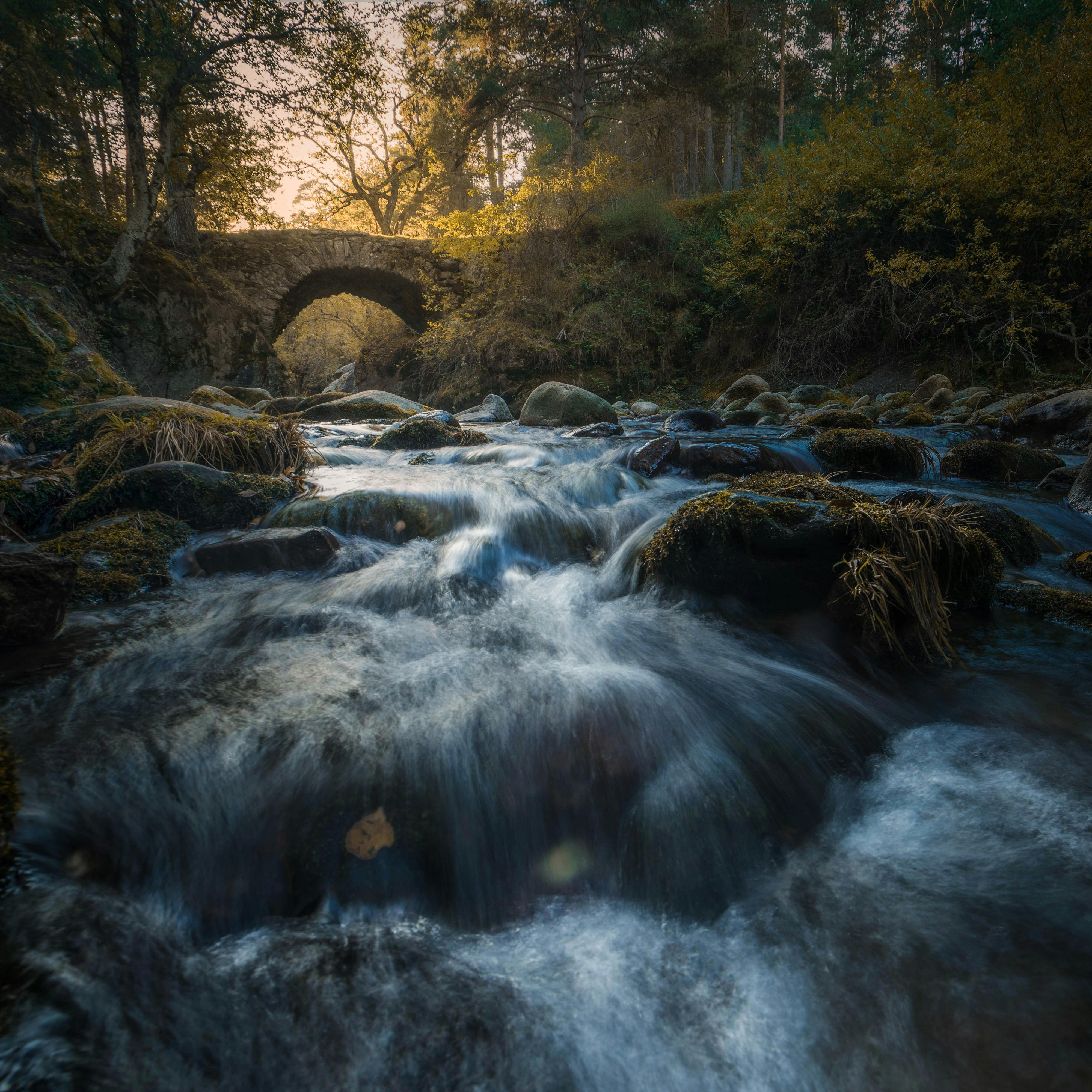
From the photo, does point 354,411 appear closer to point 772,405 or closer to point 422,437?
point 422,437

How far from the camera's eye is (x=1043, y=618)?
2.95 m

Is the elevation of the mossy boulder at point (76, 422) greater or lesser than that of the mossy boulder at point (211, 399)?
lesser

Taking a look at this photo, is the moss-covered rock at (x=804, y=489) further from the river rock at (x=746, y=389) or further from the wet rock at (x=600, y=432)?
the river rock at (x=746, y=389)

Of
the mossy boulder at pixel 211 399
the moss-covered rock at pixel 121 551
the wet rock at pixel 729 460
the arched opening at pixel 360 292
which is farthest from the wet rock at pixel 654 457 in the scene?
the arched opening at pixel 360 292

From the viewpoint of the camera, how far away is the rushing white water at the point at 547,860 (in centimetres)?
117

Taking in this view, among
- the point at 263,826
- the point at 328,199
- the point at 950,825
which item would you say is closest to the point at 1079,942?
the point at 950,825

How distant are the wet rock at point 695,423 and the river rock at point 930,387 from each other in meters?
4.32

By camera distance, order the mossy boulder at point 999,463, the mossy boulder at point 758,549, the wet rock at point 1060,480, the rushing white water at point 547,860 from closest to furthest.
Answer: the rushing white water at point 547,860 → the mossy boulder at point 758,549 → the wet rock at point 1060,480 → the mossy boulder at point 999,463

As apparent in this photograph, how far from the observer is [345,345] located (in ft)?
103

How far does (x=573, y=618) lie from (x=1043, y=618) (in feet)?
8.03

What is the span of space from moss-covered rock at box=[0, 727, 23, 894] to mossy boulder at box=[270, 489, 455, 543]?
3.08 meters

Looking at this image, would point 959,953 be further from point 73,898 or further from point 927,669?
point 73,898

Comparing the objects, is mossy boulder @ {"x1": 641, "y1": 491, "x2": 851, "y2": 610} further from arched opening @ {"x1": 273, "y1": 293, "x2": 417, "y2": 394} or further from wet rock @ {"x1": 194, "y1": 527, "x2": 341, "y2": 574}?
arched opening @ {"x1": 273, "y1": 293, "x2": 417, "y2": 394}

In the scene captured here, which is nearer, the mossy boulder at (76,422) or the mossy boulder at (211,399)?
the mossy boulder at (76,422)
